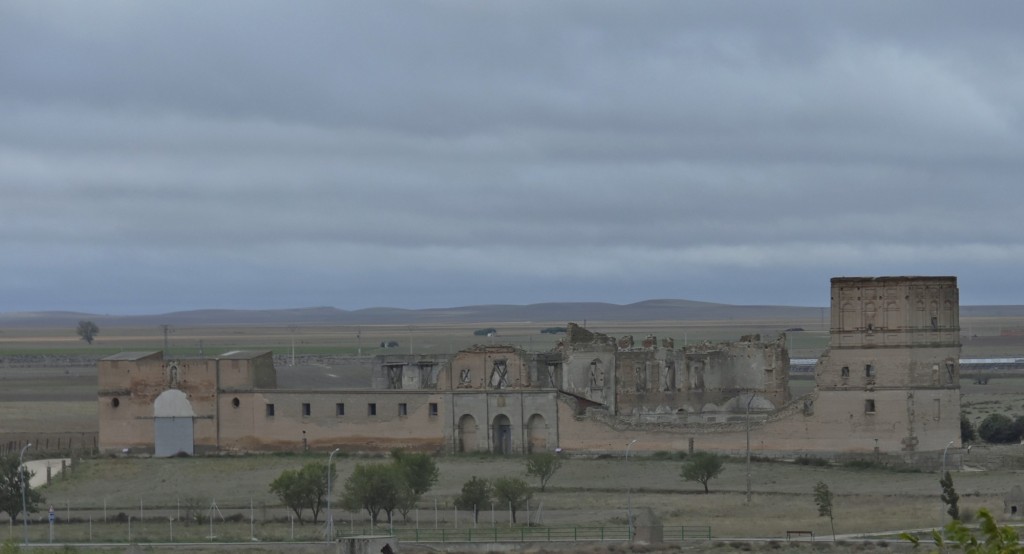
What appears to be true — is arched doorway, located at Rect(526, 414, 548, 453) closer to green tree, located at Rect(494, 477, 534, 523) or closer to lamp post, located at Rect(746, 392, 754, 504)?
lamp post, located at Rect(746, 392, 754, 504)

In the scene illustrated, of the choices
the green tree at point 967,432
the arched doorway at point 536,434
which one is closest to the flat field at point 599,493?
the arched doorway at point 536,434

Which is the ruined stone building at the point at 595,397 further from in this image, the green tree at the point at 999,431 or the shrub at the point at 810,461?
the green tree at the point at 999,431

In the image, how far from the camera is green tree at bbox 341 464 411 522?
56.5 meters

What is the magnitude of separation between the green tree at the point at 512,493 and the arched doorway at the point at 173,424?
2004cm

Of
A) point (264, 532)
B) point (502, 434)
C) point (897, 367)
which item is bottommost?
point (264, 532)

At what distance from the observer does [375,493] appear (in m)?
56.6

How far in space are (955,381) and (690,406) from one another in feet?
40.1

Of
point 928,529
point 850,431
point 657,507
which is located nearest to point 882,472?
point 850,431

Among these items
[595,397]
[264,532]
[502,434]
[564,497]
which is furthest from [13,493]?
[595,397]

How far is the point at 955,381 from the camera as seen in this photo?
6988 centimetres

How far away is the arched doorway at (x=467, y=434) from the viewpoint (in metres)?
74.3

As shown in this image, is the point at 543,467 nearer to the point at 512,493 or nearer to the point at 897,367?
the point at 512,493

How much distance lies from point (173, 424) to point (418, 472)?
17.1 m

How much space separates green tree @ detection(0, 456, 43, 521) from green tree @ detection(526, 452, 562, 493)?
14553 mm
